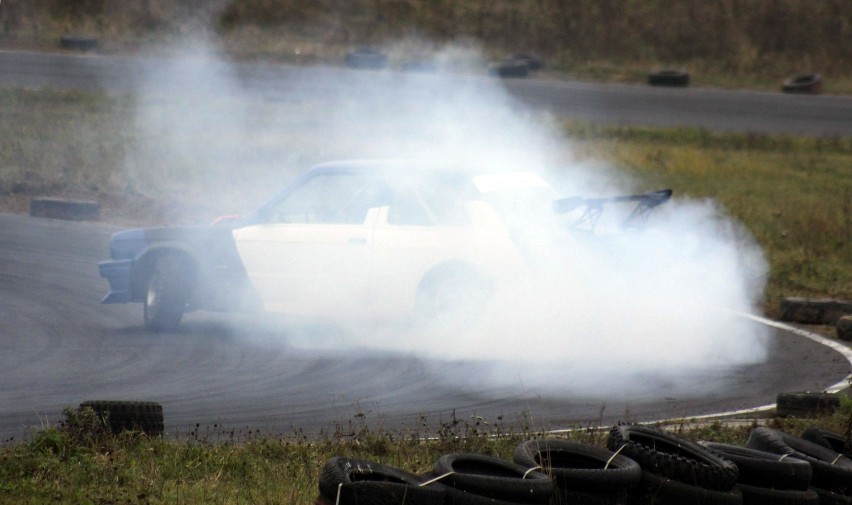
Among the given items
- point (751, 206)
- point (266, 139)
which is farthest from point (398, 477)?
point (266, 139)

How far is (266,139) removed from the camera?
2372 centimetres

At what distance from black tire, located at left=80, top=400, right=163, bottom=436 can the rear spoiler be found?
14.8 ft

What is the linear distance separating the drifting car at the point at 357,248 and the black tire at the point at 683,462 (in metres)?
4.27

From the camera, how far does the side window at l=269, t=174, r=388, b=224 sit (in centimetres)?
1105

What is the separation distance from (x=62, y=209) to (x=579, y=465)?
12.9m

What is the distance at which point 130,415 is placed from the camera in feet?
23.8

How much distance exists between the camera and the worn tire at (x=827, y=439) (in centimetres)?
722

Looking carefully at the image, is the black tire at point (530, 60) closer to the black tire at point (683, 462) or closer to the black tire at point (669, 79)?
the black tire at point (669, 79)

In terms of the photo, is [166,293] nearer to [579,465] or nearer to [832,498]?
[579,465]

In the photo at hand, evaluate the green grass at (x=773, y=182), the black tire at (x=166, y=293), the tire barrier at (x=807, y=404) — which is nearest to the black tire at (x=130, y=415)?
the black tire at (x=166, y=293)

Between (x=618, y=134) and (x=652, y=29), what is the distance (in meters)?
13.6

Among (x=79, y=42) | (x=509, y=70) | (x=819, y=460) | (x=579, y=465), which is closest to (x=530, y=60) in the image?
(x=509, y=70)

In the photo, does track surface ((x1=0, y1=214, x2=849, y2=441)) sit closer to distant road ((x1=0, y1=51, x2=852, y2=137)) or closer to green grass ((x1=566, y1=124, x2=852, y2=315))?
green grass ((x1=566, y1=124, x2=852, y2=315))

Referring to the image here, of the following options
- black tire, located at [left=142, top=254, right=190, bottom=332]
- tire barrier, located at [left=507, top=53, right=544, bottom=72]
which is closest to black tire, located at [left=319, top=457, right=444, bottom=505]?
black tire, located at [left=142, top=254, right=190, bottom=332]
